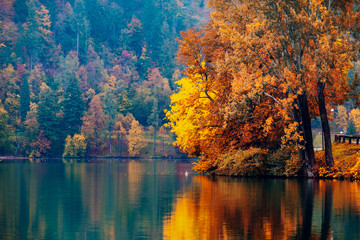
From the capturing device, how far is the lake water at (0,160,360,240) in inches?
711

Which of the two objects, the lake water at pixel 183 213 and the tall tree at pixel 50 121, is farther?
the tall tree at pixel 50 121

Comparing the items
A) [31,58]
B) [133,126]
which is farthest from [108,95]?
[31,58]

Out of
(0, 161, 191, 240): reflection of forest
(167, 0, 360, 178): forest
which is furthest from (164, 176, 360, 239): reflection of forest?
(167, 0, 360, 178): forest

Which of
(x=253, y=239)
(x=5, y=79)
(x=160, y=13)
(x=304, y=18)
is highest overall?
(x=160, y=13)

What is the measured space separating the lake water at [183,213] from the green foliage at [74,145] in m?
93.4

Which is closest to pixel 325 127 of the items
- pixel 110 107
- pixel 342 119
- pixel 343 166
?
pixel 343 166

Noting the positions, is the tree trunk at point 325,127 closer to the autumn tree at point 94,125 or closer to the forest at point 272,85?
the forest at point 272,85

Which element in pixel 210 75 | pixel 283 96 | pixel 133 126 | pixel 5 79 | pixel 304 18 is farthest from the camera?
pixel 5 79

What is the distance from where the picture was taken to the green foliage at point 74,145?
A: 12656 centimetres

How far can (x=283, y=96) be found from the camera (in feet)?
151

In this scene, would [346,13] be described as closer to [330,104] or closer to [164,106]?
[330,104]

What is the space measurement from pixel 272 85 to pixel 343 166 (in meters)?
7.48

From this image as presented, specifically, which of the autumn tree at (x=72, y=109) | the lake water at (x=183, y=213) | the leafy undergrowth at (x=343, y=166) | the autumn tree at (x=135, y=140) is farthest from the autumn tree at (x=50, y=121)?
the lake water at (x=183, y=213)

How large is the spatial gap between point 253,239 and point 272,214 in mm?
5356
